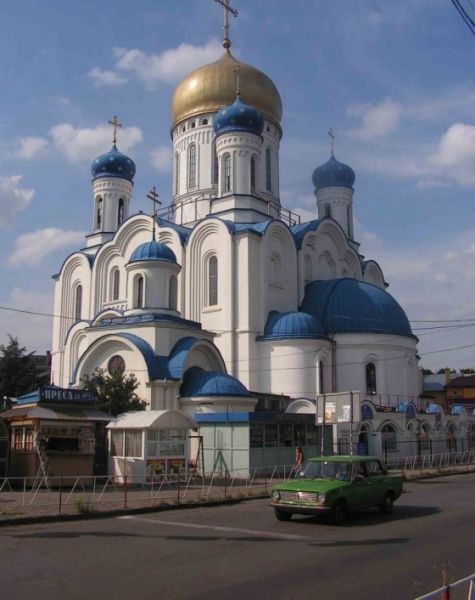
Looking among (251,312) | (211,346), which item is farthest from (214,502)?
(251,312)

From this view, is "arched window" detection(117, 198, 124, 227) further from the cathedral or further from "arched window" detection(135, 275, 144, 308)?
"arched window" detection(135, 275, 144, 308)

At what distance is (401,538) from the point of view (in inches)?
408

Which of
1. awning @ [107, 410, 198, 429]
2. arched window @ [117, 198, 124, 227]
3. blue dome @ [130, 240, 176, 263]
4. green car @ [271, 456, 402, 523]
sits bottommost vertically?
green car @ [271, 456, 402, 523]

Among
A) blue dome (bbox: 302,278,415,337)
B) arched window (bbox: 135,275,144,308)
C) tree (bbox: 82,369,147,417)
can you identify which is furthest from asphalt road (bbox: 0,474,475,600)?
blue dome (bbox: 302,278,415,337)

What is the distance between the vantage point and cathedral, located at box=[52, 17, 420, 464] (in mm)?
27875

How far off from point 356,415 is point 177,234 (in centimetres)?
1780

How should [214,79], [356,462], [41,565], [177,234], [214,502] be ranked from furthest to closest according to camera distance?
[214,79]
[177,234]
[214,502]
[356,462]
[41,565]

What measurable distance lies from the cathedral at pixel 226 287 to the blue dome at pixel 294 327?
0.07 metres

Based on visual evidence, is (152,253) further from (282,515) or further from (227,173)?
(282,515)

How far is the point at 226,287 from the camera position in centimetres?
3228

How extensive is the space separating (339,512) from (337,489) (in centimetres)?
40

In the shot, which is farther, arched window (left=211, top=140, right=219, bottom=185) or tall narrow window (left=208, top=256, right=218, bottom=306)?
arched window (left=211, top=140, right=219, bottom=185)

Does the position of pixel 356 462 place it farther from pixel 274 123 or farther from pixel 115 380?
pixel 274 123

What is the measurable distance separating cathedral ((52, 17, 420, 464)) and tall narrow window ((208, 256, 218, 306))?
76 millimetres
